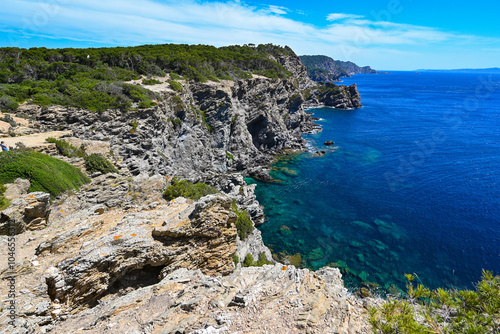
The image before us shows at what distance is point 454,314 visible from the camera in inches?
279

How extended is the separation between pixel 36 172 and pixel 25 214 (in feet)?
15.0

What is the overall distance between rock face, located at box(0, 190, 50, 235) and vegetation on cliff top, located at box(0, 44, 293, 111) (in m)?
19.5

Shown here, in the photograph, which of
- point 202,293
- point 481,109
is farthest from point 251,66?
point 481,109

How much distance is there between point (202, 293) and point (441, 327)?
307 inches

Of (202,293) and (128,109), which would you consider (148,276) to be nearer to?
(202,293)

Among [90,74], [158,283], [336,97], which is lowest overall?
[158,283]

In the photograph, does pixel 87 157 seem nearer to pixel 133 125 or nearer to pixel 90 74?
pixel 133 125

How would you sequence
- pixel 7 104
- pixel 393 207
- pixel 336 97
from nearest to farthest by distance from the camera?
pixel 7 104, pixel 393 207, pixel 336 97

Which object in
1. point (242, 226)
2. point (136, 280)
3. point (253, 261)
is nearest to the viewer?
point (136, 280)

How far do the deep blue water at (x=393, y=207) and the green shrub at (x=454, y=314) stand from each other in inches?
933

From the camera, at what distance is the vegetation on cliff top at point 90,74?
2968cm

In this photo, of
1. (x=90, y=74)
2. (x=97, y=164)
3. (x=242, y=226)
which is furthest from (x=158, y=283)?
(x=90, y=74)

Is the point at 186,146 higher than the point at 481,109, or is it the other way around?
the point at 481,109

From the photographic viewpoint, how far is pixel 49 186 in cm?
1573
